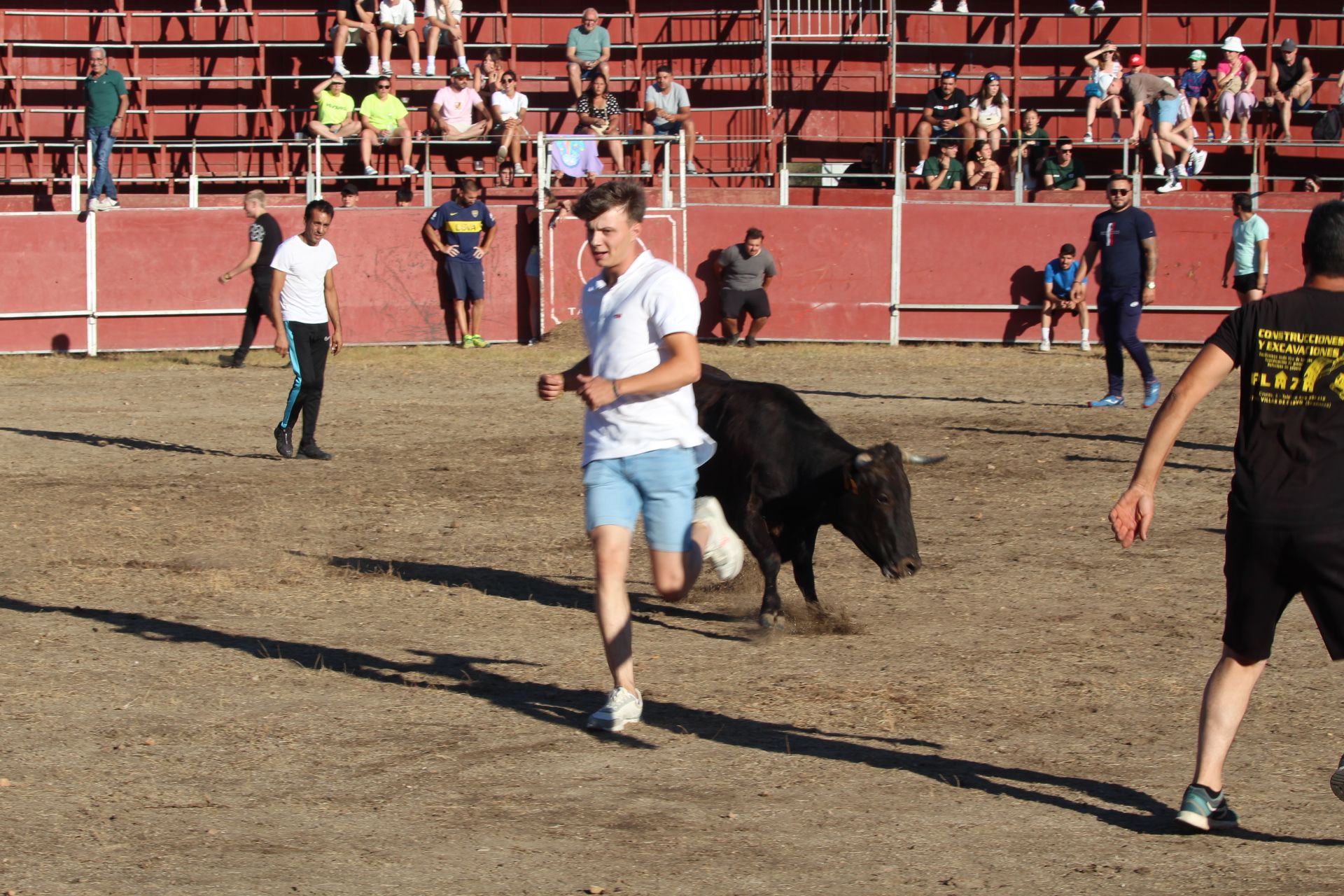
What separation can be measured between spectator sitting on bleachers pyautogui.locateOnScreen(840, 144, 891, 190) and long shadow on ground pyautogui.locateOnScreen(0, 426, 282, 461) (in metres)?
12.9

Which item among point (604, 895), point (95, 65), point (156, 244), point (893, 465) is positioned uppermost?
point (95, 65)

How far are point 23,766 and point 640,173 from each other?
61.2 ft

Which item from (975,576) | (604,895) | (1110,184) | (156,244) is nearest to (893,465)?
(975,576)

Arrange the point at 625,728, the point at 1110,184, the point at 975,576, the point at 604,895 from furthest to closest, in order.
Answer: the point at 1110,184 < the point at 975,576 < the point at 625,728 < the point at 604,895

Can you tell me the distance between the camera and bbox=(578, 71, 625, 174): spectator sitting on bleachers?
22.8 meters

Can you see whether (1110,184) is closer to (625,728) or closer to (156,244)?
(625,728)

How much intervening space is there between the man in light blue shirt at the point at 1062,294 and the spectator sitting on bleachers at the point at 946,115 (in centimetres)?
352

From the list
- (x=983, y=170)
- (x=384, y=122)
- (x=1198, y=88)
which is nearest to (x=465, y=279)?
(x=384, y=122)

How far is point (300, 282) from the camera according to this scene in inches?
465

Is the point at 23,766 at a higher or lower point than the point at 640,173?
lower

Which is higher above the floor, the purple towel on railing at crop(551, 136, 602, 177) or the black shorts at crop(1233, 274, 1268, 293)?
the purple towel on railing at crop(551, 136, 602, 177)

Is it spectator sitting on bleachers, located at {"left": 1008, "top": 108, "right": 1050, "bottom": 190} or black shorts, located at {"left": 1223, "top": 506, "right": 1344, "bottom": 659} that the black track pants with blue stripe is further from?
spectator sitting on bleachers, located at {"left": 1008, "top": 108, "right": 1050, "bottom": 190}

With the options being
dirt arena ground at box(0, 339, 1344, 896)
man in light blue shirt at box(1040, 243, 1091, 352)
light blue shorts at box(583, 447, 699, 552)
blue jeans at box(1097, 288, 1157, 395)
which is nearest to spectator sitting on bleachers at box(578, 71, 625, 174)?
man in light blue shirt at box(1040, 243, 1091, 352)

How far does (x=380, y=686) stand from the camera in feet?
21.6
